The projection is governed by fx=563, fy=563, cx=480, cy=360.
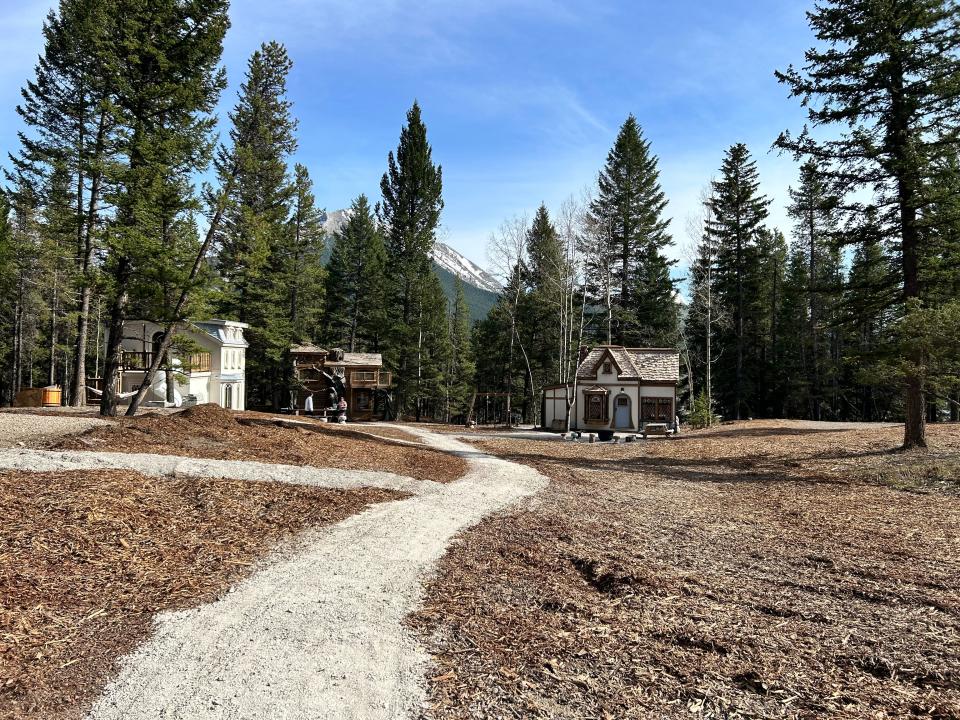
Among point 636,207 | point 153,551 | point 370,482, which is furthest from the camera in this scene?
point 636,207

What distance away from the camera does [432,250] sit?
45.1 metres

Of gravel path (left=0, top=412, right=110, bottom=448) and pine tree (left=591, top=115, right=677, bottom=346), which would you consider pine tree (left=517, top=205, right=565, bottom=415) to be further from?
gravel path (left=0, top=412, right=110, bottom=448)

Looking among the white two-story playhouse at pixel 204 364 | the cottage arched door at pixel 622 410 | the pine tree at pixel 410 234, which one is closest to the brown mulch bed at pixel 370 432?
the white two-story playhouse at pixel 204 364

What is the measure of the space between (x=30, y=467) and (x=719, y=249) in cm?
4571

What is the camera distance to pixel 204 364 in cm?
3409

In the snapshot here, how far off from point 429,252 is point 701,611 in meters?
41.4

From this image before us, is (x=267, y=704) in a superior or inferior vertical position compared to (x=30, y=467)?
inferior

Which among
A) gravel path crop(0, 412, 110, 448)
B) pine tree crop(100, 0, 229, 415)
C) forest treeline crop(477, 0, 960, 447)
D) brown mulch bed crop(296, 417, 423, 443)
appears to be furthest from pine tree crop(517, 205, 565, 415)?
gravel path crop(0, 412, 110, 448)

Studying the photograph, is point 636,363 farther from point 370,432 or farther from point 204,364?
point 204,364

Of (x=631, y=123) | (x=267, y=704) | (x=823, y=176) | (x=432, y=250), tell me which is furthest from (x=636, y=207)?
(x=267, y=704)

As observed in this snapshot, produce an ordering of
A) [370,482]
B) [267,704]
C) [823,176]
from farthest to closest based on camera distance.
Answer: [823,176]
[370,482]
[267,704]

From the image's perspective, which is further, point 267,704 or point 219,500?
point 219,500

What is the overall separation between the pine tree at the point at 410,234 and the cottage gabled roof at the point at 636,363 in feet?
46.9

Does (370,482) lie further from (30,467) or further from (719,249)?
(719,249)
